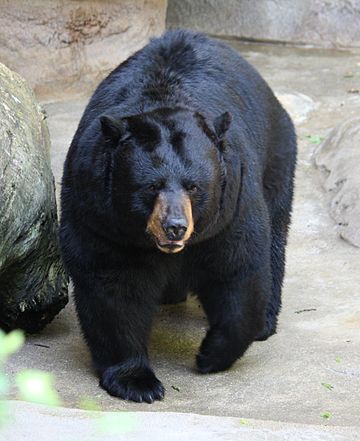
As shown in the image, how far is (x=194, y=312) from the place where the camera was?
6.81 meters

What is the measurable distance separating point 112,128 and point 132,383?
4.71ft

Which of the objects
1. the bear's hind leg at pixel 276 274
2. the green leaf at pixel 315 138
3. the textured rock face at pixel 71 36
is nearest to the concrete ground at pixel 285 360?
the bear's hind leg at pixel 276 274

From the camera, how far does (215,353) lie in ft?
18.6

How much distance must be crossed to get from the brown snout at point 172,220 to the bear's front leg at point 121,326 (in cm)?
61

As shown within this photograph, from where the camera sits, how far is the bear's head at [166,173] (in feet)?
15.1

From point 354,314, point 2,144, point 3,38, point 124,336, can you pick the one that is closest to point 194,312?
point 354,314

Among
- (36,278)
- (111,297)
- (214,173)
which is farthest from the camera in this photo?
(36,278)

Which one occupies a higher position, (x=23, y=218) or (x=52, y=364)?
(x=23, y=218)

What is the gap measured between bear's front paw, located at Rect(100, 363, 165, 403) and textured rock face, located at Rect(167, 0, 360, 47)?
31.2 feet

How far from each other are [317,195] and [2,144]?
427 cm

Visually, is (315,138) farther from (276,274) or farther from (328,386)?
(328,386)

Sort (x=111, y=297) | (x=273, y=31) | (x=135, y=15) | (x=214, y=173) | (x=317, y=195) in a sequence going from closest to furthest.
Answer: (x=214, y=173) → (x=111, y=297) → (x=317, y=195) → (x=135, y=15) → (x=273, y=31)

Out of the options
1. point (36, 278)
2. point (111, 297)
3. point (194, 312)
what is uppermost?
point (111, 297)

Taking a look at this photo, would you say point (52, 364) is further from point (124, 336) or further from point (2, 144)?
point (2, 144)
